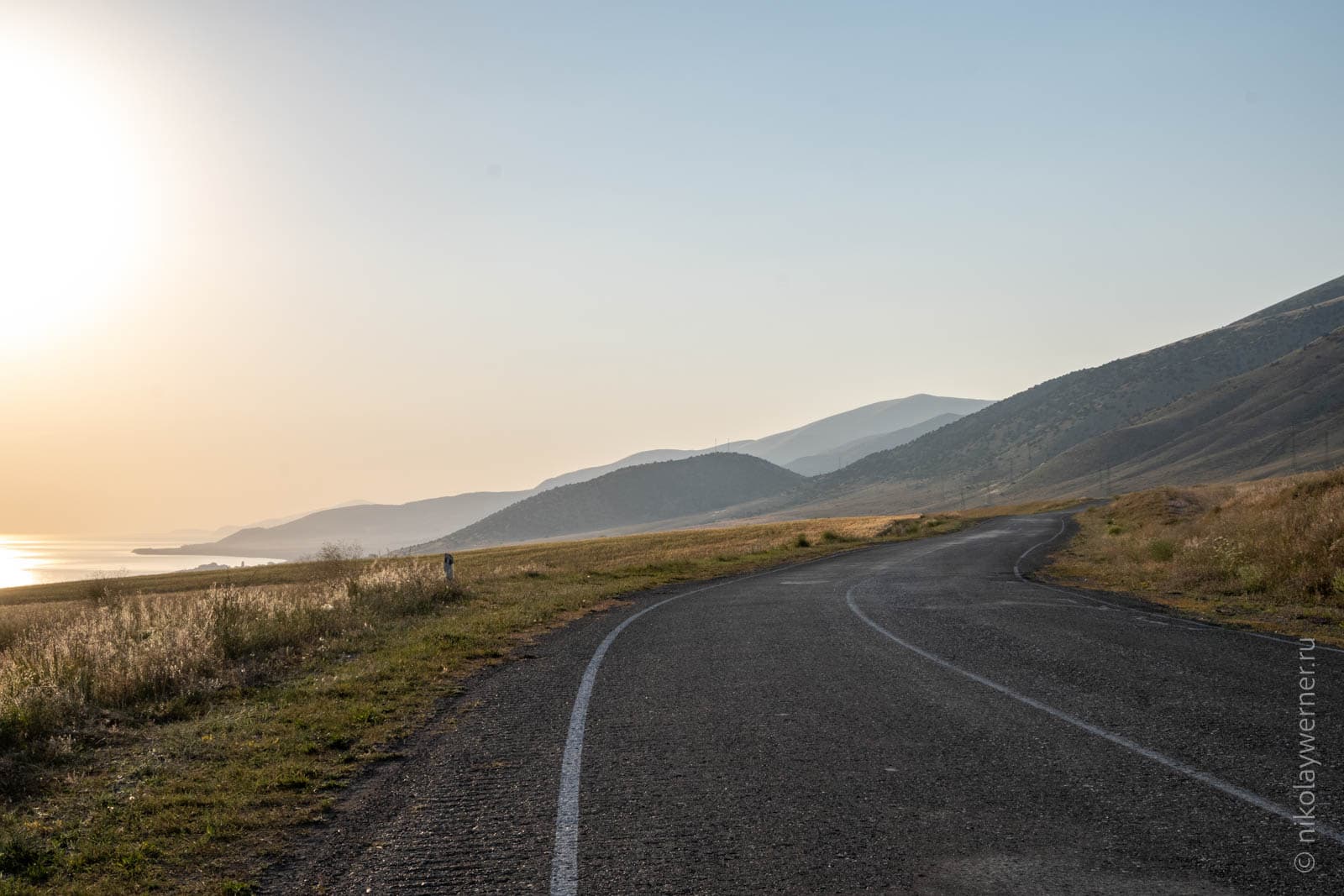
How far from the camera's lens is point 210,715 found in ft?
32.1

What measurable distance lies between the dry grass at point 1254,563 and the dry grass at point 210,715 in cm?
1240

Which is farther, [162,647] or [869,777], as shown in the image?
[162,647]

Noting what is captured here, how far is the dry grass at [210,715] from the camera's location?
19.3 ft

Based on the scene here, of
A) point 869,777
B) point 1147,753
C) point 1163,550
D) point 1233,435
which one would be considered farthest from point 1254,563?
→ point 1233,435

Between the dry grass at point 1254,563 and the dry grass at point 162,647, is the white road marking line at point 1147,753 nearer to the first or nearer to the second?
the dry grass at point 1254,563

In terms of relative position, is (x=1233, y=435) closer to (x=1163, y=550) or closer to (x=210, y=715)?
(x=1163, y=550)

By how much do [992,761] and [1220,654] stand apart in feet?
19.8

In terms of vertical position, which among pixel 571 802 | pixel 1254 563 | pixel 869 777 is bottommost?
pixel 1254 563

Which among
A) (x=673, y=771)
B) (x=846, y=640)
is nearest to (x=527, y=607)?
(x=846, y=640)

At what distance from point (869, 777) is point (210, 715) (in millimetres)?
7330

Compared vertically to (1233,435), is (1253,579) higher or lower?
lower

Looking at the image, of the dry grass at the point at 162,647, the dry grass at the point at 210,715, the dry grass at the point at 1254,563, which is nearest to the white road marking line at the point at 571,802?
the dry grass at the point at 210,715

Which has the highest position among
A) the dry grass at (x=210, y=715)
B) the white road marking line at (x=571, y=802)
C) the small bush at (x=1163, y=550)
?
the dry grass at (x=210, y=715)

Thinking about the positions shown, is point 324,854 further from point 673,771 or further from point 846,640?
point 846,640
